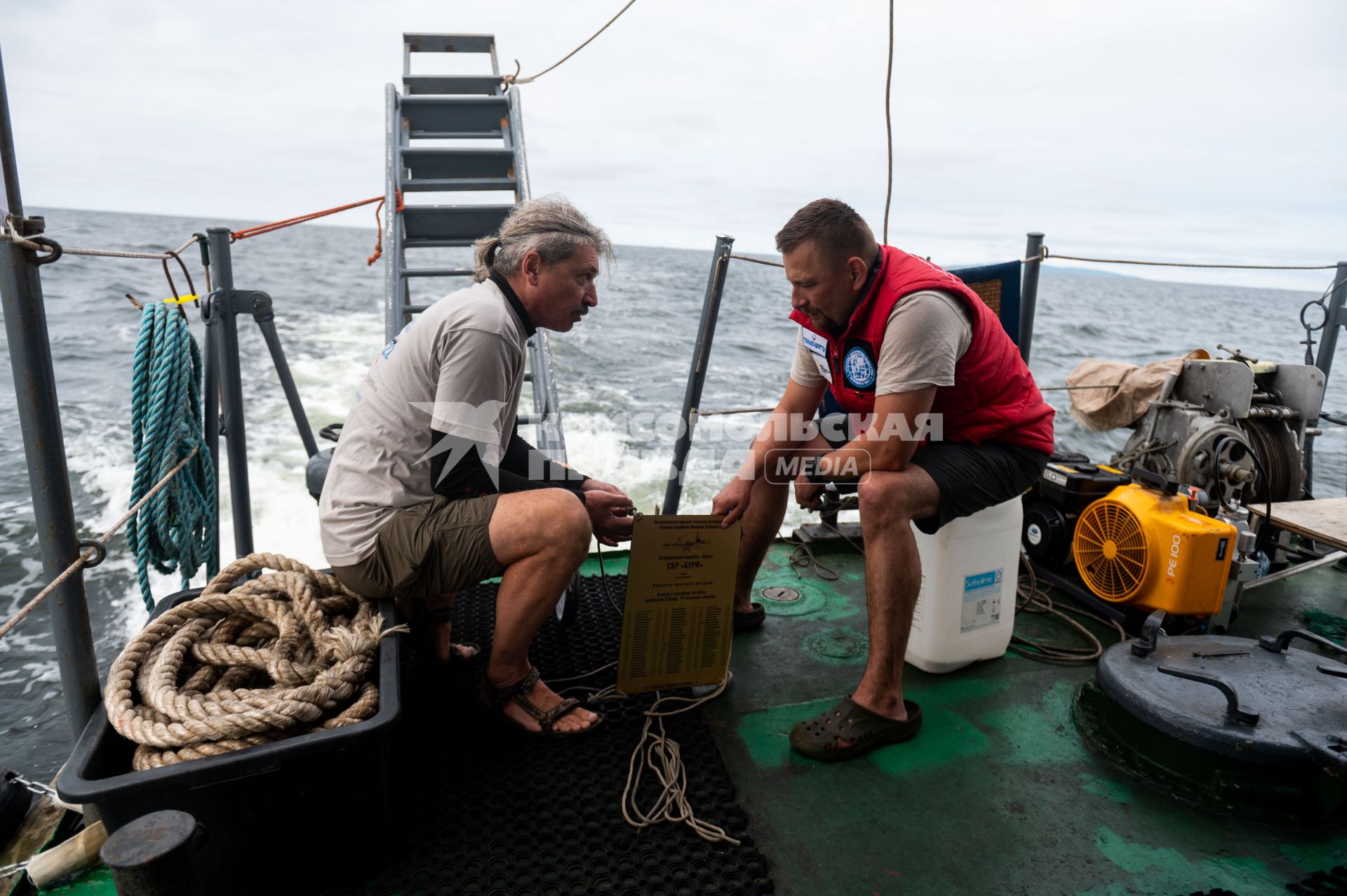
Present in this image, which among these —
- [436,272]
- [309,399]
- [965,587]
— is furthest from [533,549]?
[309,399]

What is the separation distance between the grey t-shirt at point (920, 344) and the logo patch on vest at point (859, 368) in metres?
0.15

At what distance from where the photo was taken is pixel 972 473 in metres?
2.06

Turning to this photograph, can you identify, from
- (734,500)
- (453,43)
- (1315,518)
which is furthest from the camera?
(453,43)

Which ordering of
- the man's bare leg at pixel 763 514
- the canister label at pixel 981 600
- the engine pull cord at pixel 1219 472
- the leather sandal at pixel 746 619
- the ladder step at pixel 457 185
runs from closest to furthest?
the canister label at pixel 981 600 < the man's bare leg at pixel 763 514 < the leather sandal at pixel 746 619 < the engine pull cord at pixel 1219 472 < the ladder step at pixel 457 185

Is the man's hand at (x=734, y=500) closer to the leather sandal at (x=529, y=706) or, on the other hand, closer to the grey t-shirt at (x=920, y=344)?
the grey t-shirt at (x=920, y=344)

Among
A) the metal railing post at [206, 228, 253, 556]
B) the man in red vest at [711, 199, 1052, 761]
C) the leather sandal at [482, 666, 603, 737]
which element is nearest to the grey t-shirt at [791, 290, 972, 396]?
the man in red vest at [711, 199, 1052, 761]

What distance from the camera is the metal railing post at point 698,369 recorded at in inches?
112

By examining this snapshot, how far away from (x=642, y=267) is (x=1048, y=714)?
88.4 ft

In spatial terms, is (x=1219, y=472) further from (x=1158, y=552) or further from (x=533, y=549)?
(x=533, y=549)

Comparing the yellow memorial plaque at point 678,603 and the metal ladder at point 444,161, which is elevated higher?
the metal ladder at point 444,161

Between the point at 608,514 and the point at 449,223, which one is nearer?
the point at 608,514

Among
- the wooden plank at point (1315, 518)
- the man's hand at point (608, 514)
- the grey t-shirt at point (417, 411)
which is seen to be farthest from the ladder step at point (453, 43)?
the wooden plank at point (1315, 518)

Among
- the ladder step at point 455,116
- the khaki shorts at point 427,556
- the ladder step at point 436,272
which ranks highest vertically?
the ladder step at point 455,116

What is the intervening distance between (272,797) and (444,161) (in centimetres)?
318
